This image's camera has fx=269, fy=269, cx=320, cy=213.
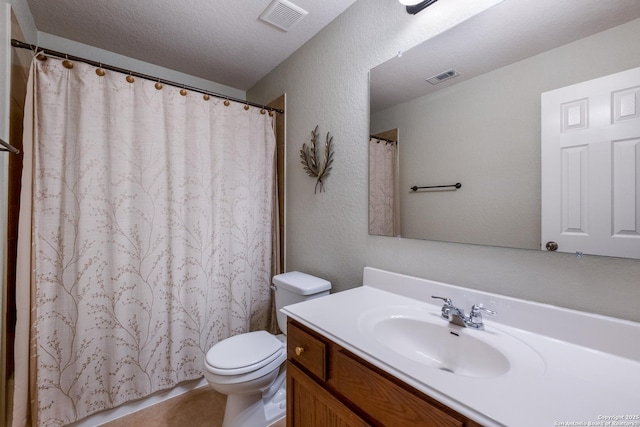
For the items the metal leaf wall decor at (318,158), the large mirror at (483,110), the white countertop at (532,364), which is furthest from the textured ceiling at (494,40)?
the white countertop at (532,364)

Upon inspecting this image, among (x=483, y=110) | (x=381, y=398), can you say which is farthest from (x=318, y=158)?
Result: (x=381, y=398)

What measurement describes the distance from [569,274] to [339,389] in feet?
2.62

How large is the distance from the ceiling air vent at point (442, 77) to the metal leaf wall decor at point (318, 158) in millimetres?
640

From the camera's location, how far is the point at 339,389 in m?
0.82

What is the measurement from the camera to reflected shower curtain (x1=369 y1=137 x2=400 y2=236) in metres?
1.31

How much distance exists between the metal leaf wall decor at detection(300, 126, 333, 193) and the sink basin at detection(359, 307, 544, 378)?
92 centimetres

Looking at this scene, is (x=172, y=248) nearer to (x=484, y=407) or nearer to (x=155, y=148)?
(x=155, y=148)

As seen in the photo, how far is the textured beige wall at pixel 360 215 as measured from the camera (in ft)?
2.70

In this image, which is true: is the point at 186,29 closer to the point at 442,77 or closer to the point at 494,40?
the point at 442,77

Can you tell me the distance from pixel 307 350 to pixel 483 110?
3.62 ft

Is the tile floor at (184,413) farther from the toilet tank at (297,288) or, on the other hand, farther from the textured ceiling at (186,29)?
the textured ceiling at (186,29)

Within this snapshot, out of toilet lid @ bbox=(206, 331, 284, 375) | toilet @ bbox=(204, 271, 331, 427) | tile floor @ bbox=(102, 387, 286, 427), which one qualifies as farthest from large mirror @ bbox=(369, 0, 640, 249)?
tile floor @ bbox=(102, 387, 286, 427)

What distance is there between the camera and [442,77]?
1.15m

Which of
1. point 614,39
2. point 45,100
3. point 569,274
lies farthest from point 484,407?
point 45,100
